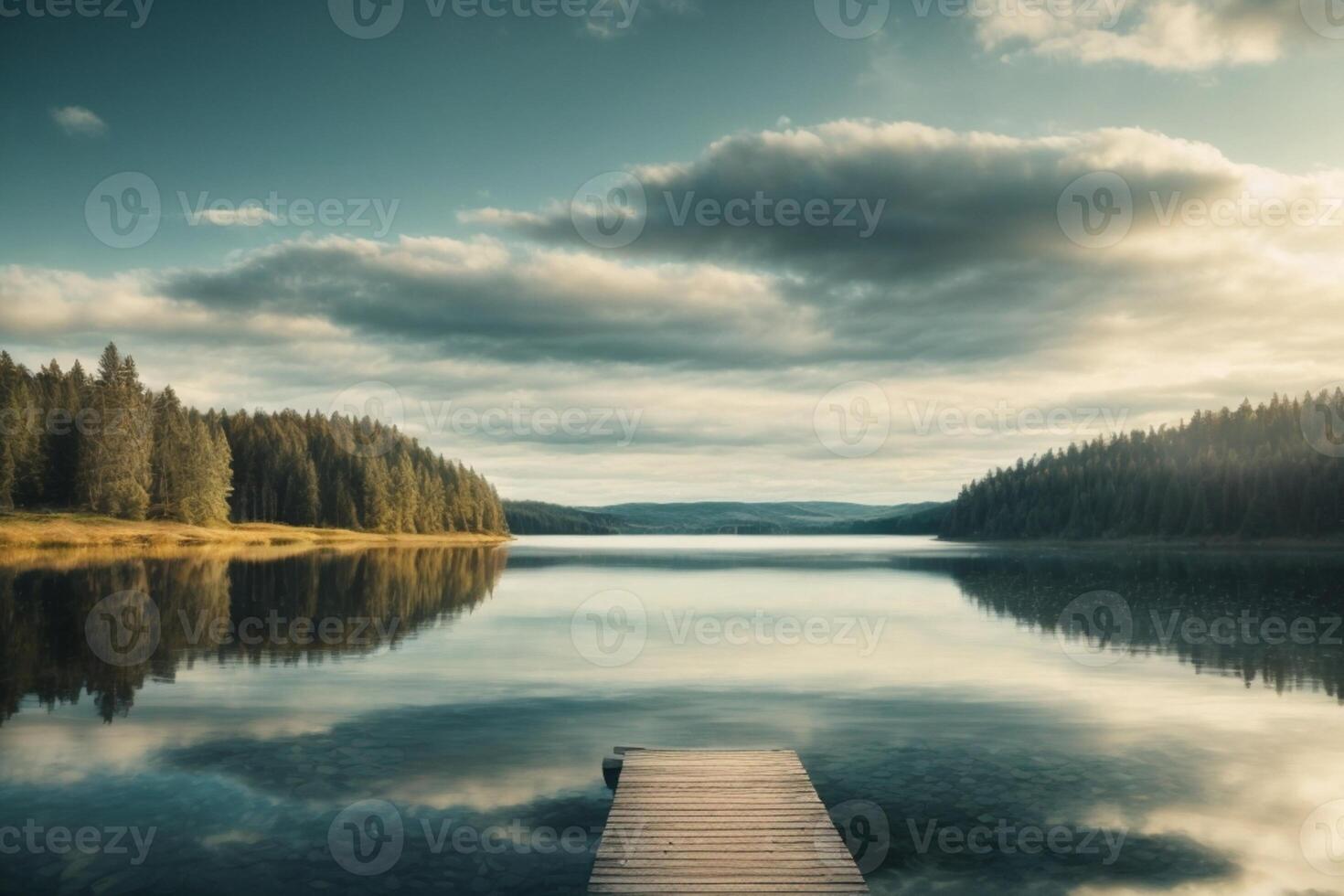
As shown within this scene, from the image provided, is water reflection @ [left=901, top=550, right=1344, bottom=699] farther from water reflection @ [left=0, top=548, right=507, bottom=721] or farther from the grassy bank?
the grassy bank

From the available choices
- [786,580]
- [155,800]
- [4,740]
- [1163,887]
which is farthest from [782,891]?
[786,580]

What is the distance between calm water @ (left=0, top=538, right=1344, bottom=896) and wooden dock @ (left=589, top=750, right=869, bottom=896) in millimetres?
1203

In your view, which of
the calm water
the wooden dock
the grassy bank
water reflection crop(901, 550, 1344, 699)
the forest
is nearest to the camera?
the wooden dock

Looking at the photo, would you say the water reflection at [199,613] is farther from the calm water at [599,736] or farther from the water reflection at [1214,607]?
the water reflection at [1214,607]

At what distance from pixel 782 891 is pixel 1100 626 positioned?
47924 mm

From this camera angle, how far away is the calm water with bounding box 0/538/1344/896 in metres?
16.6

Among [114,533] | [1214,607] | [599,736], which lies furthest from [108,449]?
[1214,607]

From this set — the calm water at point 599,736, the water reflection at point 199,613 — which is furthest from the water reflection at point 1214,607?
the water reflection at point 199,613

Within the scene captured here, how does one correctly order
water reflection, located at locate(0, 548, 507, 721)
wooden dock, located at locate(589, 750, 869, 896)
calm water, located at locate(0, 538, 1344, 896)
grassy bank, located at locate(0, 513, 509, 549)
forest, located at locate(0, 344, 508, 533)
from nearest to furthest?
wooden dock, located at locate(589, 750, 869, 896) < calm water, located at locate(0, 538, 1344, 896) < water reflection, located at locate(0, 548, 507, 721) < grassy bank, located at locate(0, 513, 509, 549) < forest, located at locate(0, 344, 508, 533)

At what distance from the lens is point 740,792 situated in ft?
60.1

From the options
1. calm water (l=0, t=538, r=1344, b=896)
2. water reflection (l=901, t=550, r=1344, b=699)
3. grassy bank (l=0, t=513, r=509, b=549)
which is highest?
grassy bank (l=0, t=513, r=509, b=549)

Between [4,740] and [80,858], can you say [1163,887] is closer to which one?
[80,858]

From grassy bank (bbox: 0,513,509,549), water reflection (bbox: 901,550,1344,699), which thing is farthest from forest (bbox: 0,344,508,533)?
water reflection (bbox: 901,550,1344,699)

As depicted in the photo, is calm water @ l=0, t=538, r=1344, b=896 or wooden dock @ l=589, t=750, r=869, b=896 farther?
calm water @ l=0, t=538, r=1344, b=896
